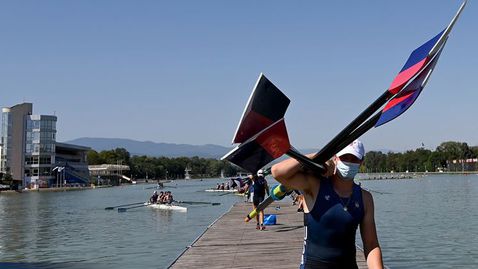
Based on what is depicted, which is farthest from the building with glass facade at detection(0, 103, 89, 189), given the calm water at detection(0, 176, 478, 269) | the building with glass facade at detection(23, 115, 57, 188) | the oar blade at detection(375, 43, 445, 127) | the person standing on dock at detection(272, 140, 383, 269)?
the oar blade at detection(375, 43, 445, 127)

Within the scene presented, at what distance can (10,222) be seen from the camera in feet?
147

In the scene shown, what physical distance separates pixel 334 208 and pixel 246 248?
1162cm

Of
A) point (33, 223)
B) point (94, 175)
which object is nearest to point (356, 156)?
point (33, 223)

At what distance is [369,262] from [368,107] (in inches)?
56.4

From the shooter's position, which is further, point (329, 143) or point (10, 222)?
point (10, 222)

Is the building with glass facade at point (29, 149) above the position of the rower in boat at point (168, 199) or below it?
above

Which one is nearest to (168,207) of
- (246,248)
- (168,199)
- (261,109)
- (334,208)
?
(168,199)

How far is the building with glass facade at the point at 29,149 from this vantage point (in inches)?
5694

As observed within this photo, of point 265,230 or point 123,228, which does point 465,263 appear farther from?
point 123,228

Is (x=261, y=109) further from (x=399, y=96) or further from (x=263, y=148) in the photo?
(x=399, y=96)

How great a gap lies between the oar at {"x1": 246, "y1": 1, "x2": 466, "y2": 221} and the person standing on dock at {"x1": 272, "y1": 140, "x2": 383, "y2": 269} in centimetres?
10

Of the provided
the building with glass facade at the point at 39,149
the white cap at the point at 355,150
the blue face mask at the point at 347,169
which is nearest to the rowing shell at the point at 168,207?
the blue face mask at the point at 347,169

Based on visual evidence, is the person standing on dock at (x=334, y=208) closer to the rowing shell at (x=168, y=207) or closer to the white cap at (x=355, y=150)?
the white cap at (x=355, y=150)

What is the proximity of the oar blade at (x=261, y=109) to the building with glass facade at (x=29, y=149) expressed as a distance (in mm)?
147802
